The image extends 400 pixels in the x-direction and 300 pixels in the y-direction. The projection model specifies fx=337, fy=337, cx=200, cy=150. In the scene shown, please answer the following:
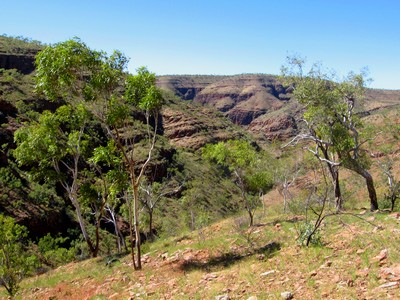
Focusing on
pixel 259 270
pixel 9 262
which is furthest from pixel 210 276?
pixel 9 262

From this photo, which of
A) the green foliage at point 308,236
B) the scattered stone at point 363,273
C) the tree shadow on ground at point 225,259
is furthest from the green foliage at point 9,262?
the scattered stone at point 363,273

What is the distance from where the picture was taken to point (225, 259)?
11.8m

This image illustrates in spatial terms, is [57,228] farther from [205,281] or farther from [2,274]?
[205,281]

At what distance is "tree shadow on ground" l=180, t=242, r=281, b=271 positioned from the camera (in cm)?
1104

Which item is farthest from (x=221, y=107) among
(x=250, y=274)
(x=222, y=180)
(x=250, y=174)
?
(x=250, y=274)

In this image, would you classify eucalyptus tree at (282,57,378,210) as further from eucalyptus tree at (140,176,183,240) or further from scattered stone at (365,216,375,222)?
eucalyptus tree at (140,176,183,240)

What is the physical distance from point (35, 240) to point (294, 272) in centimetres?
3927

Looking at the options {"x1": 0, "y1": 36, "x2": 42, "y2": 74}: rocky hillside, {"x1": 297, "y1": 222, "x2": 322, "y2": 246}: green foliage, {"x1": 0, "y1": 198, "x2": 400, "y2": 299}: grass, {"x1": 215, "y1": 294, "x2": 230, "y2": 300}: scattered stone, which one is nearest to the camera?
{"x1": 0, "y1": 198, "x2": 400, "y2": 299}: grass

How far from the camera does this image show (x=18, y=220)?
39219 mm

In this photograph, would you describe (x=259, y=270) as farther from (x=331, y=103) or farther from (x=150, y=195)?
(x=150, y=195)

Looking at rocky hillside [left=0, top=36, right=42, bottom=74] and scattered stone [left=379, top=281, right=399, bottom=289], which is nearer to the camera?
scattered stone [left=379, top=281, right=399, bottom=289]

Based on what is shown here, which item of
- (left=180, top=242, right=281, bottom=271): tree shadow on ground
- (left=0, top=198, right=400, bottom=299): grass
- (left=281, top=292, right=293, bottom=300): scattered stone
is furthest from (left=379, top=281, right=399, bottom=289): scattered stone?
(left=180, top=242, right=281, bottom=271): tree shadow on ground

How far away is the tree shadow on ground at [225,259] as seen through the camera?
11.0 m

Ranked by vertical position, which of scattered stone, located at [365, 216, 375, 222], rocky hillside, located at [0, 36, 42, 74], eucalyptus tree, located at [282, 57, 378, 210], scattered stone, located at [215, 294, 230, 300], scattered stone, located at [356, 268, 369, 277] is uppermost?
rocky hillside, located at [0, 36, 42, 74]
